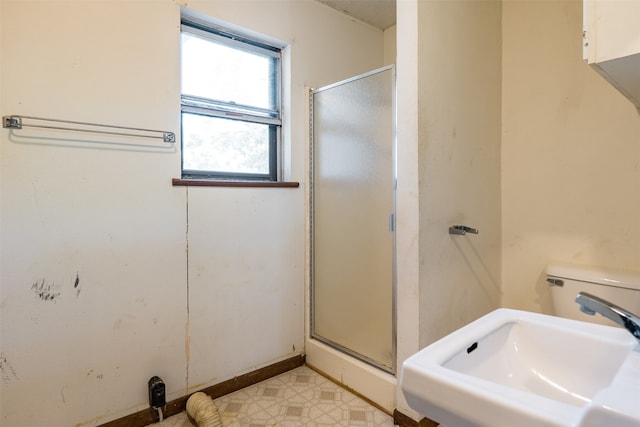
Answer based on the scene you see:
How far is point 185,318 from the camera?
5.43 ft

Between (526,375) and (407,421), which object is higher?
(526,375)

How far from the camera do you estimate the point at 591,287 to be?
145 centimetres

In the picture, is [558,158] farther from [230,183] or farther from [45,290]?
[45,290]

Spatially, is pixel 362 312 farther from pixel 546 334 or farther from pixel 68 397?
pixel 68 397

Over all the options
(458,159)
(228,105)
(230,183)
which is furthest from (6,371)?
(458,159)

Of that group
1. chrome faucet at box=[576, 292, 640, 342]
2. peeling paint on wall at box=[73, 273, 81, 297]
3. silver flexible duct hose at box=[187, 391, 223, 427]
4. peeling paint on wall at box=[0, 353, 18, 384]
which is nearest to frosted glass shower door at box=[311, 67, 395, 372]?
silver flexible duct hose at box=[187, 391, 223, 427]

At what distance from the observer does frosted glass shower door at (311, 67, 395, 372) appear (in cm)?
171

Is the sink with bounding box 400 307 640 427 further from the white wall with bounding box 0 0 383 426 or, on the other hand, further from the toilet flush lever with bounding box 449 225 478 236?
the white wall with bounding box 0 0 383 426

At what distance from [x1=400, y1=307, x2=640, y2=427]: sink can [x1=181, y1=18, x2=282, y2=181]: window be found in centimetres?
142

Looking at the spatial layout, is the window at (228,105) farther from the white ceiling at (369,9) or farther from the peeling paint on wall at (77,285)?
the peeling paint on wall at (77,285)

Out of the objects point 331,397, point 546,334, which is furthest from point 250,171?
point 546,334

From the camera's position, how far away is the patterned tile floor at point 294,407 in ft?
5.10

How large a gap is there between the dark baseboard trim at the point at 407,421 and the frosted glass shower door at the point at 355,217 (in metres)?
0.18

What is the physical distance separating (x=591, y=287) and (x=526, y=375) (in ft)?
2.81
